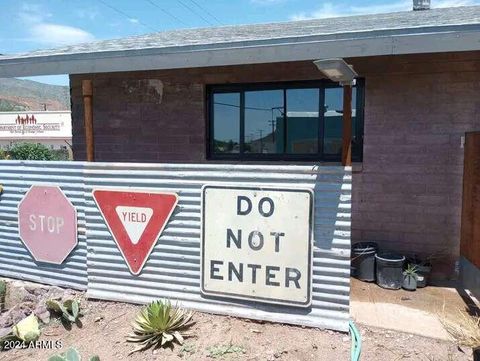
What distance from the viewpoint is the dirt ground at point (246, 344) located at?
3.43 metres

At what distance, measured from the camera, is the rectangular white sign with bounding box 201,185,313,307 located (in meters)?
3.75

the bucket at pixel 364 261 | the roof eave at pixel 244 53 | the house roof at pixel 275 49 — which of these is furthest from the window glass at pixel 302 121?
the roof eave at pixel 244 53

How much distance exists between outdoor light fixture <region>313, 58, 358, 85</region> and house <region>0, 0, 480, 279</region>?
0.76 meters

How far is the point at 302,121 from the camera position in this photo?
241 inches

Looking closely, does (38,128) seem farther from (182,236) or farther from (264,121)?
(182,236)

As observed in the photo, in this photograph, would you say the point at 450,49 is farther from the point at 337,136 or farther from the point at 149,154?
the point at 149,154

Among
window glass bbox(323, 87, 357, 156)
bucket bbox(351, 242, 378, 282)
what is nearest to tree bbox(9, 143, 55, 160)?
window glass bbox(323, 87, 357, 156)

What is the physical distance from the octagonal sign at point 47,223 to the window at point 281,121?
252 cm

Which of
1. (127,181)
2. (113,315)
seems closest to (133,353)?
(113,315)

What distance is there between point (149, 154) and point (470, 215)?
4600 millimetres

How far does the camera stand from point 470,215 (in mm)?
4934

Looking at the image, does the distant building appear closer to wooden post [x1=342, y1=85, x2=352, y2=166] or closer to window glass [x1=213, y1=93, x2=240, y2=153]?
window glass [x1=213, y1=93, x2=240, y2=153]

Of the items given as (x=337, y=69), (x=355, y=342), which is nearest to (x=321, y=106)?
(x=337, y=69)

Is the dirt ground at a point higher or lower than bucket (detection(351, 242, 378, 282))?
lower
